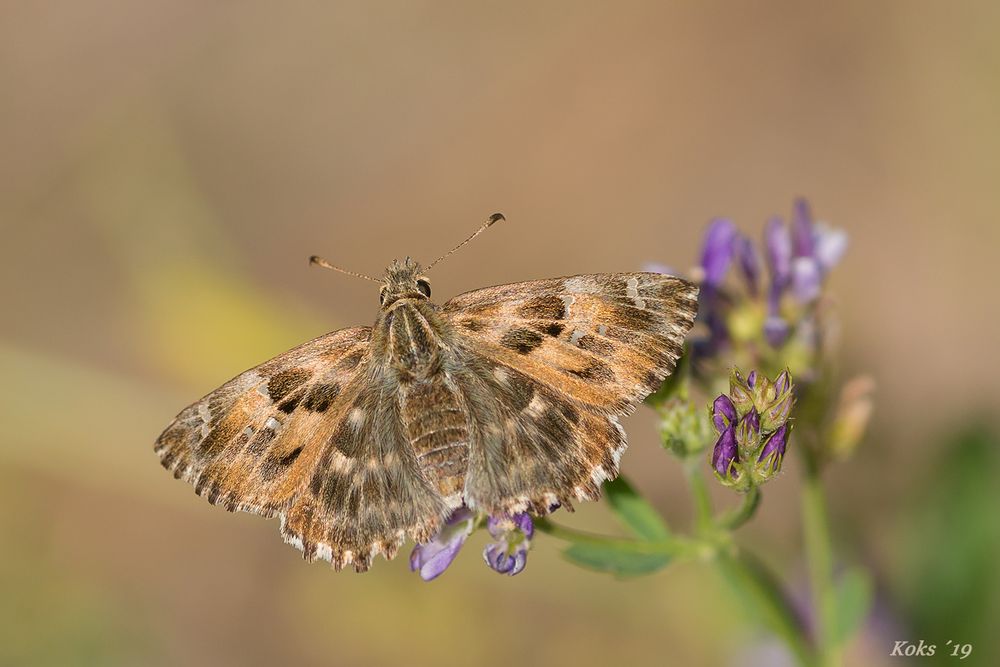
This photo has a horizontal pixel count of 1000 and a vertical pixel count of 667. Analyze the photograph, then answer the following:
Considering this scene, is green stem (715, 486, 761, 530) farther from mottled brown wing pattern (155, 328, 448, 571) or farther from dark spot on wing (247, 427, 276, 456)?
dark spot on wing (247, 427, 276, 456)

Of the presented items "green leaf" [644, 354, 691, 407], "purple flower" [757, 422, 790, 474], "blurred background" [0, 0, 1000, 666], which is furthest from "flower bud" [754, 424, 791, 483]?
"blurred background" [0, 0, 1000, 666]

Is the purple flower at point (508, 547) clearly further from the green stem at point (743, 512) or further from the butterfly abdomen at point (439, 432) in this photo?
the green stem at point (743, 512)

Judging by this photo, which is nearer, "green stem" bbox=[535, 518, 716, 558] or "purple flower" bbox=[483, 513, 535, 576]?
"purple flower" bbox=[483, 513, 535, 576]

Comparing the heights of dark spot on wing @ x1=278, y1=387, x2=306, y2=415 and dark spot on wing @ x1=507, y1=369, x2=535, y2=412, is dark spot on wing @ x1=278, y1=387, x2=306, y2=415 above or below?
above

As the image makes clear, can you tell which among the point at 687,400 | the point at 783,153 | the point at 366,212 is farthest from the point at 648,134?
the point at 687,400

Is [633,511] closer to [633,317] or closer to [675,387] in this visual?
[675,387]

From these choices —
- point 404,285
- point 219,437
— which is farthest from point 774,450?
point 219,437

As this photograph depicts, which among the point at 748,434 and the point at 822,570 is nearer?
the point at 748,434

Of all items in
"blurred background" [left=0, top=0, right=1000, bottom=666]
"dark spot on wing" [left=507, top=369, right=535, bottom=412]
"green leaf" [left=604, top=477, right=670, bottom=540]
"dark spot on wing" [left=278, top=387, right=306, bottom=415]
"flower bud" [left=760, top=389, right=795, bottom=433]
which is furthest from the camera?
"blurred background" [left=0, top=0, right=1000, bottom=666]
